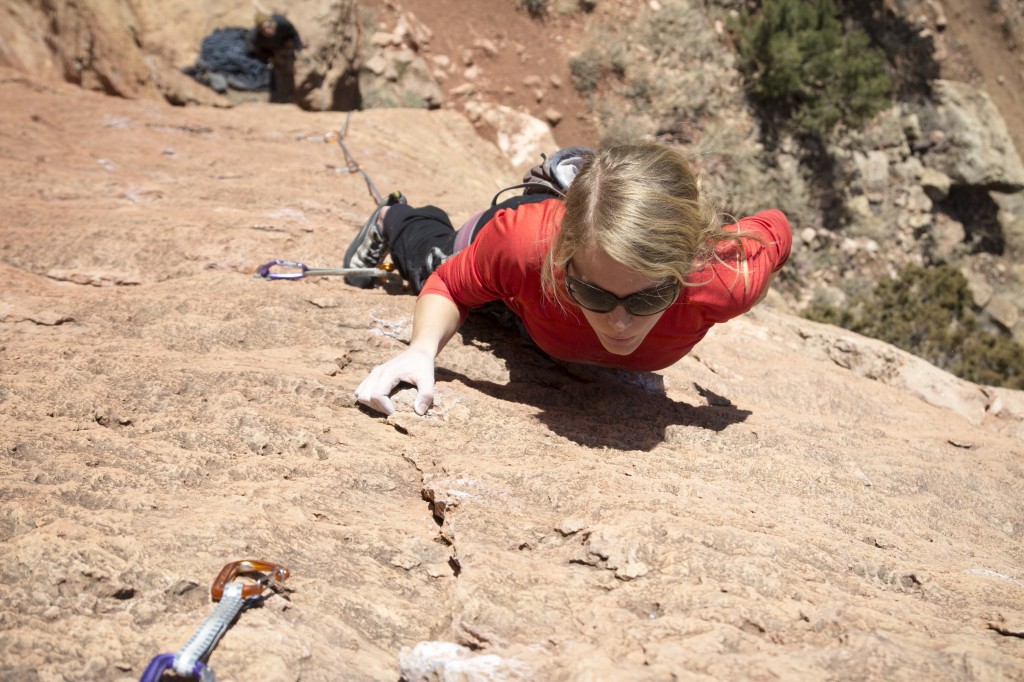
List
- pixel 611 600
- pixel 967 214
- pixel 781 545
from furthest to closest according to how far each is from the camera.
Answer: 1. pixel 967 214
2. pixel 781 545
3. pixel 611 600

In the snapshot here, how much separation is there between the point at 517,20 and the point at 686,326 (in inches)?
294

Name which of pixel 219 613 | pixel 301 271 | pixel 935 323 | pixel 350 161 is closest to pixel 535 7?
pixel 350 161

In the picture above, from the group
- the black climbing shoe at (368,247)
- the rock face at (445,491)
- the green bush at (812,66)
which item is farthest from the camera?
the green bush at (812,66)

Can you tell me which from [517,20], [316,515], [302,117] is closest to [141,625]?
[316,515]

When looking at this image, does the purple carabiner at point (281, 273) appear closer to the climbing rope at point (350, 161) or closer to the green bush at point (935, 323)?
the climbing rope at point (350, 161)

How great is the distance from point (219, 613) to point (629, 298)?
994 mm

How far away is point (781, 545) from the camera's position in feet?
5.16

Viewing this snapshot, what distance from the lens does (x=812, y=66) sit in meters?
8.11

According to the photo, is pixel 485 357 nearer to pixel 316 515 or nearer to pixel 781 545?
pixel 316 515

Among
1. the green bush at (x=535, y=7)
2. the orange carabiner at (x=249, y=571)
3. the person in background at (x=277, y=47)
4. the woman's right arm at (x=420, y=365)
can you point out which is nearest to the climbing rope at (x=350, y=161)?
the person in background at (x=277, y=47)

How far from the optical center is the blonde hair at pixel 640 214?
1635 millimetres

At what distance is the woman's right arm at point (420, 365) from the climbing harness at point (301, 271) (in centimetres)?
81

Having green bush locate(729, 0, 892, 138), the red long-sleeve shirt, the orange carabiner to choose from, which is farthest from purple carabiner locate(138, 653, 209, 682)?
green bush locate(729, 0, 892, 138)

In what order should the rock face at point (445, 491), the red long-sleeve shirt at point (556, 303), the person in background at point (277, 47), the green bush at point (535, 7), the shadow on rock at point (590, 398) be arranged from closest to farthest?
the rock face at point (445, 491) → the red long-sleeve shirt at point (556, 303) → the shadow on rock at point (590, 398) → the person in background at point (277, 47) → the green bush at point (535, 7)
